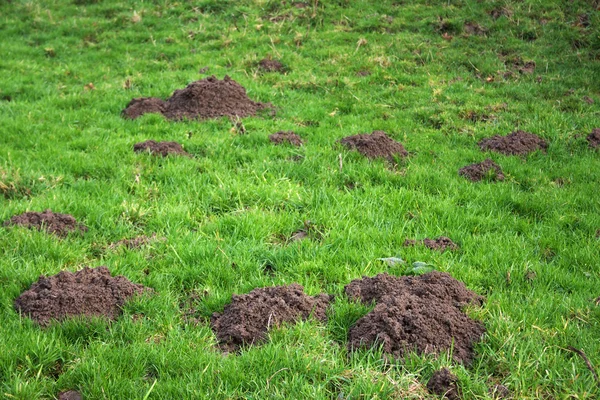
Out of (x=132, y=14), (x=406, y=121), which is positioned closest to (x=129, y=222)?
(x=406, y=121)

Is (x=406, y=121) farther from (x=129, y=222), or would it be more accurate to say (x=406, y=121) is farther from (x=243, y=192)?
(x=129, y=222)

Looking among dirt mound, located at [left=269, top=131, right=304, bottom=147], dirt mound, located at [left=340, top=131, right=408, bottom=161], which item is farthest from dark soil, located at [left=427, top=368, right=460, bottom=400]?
dirt mound, located at [left=269, top=131, right=304, bottom=147]

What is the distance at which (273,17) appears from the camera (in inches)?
574

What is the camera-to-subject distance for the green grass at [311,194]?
144 inches

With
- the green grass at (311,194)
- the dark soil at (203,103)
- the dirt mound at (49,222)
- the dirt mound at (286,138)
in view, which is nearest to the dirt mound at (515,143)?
the green grass at (311,194)

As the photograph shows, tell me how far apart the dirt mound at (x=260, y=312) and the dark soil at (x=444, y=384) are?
3.53 feet

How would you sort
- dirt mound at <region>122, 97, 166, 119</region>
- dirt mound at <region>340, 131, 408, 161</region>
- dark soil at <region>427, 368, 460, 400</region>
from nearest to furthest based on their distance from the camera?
dark soil at <region>427, 368, 460, 400</region>, dirt mound at <region>340, 131, 408, 161</region>, dirt mound at <region>122, 97, 166, 119</region>

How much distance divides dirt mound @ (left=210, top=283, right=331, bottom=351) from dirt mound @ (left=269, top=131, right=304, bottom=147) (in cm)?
398

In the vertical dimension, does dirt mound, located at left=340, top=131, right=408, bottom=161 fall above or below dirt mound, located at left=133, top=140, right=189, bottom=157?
above

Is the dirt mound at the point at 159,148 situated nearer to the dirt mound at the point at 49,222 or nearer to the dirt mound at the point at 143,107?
the dirt mound at the point at 143,107

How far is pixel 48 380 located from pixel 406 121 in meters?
6.90

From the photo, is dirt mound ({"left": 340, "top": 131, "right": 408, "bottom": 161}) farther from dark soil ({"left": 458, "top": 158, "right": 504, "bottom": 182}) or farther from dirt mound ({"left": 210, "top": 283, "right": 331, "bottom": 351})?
dirt mound ({"left": 210, "top": 283, "right": 331, "bottom": 351})

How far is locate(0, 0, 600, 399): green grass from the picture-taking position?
12.0ft

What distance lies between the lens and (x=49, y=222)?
561 cm
